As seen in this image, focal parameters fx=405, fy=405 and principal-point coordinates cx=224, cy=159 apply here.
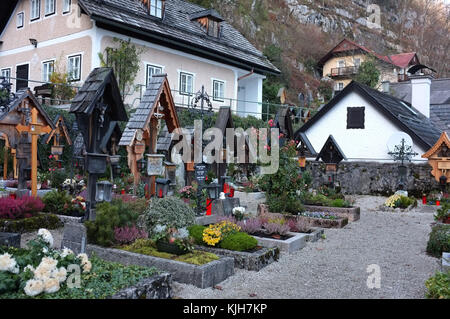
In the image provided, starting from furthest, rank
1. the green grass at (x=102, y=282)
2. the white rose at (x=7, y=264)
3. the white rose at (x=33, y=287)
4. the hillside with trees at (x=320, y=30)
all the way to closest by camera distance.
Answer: the hillside with trees at (x=320, y=30) → the white rose at (x=7, y=264) → the green grass at (x=102, y=282) → the white rose at (x=33, y=287)

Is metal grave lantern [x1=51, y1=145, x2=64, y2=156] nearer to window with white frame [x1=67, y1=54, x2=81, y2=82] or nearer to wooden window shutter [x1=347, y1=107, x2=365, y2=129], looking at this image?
window with white frame [x1=67, y1=54, x2=81, y2=82]

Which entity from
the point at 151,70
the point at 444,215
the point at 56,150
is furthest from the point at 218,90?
the point at 444,215

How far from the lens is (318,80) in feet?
159

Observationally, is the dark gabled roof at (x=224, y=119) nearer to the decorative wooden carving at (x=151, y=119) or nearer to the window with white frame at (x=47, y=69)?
the decorative wooden carving at (x=151, y=119)

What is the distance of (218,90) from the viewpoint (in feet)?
79.4

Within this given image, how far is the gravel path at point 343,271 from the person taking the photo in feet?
17.6

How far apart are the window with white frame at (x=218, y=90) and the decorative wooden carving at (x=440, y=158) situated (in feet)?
40.5

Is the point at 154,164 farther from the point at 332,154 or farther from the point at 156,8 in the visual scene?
the point at 156,8

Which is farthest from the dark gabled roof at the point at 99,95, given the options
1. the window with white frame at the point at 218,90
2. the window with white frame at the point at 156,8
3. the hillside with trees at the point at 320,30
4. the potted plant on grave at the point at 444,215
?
the hillside with trees at the point at 320,30

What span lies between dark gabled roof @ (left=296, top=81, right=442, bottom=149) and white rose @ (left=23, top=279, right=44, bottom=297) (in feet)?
53.0

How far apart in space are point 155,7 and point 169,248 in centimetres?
1779

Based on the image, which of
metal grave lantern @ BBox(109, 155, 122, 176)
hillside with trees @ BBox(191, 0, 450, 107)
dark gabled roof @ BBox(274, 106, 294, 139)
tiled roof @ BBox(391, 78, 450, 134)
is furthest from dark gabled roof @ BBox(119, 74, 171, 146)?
hillside with trees @ BBox(191, 0, 450, 107)
